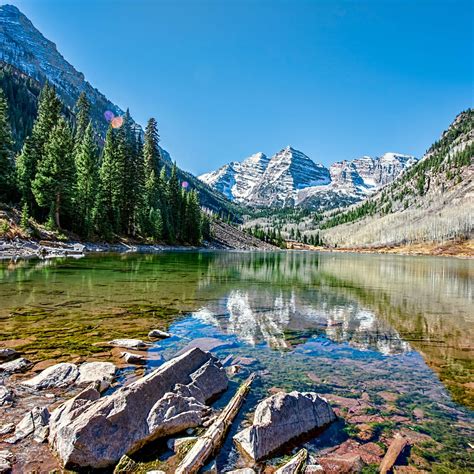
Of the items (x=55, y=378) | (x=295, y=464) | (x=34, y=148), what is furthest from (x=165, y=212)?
(x=295, y=464)

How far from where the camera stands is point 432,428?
7.23m

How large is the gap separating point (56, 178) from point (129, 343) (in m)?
50.6

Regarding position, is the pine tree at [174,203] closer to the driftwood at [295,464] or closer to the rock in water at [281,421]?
the rock in water at [281,421]

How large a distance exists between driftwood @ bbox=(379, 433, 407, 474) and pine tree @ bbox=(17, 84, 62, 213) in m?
59.1

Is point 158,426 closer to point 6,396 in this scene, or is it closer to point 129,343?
point 6,396

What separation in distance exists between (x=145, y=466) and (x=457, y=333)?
15797 mm

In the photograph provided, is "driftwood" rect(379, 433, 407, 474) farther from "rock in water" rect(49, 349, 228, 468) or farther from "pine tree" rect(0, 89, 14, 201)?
"pine tree" rect(0, 89, 14, 201)

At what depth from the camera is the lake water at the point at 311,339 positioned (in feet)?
24.4

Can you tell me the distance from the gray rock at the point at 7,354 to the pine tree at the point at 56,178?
4805 cm

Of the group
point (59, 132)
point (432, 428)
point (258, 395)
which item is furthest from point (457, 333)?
point (59, 132)

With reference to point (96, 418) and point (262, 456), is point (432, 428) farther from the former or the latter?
point (96, 418)

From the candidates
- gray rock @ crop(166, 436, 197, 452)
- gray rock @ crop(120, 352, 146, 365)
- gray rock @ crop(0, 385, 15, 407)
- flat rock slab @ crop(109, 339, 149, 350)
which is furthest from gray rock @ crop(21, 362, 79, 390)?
gray rock @ crop(166, 436, 197, 452)

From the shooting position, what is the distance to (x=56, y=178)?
175 ft

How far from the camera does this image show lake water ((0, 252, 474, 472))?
7.43m
